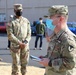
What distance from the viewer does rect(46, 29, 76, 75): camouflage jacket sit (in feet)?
10.2

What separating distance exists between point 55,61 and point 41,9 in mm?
38093

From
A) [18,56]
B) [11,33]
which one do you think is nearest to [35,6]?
[18,56]

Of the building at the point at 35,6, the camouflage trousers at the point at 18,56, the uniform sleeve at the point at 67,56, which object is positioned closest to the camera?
the uniform sleeve at the point at 67,56

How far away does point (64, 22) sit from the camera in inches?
125

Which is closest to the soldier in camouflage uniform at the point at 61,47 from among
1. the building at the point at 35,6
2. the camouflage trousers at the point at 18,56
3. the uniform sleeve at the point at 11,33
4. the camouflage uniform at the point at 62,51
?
the camouflage uniform at the point at 62,51

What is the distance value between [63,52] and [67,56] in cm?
6

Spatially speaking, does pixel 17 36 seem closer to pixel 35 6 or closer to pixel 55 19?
pixel 55 19

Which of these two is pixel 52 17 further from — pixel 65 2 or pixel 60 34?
pixel 65 2

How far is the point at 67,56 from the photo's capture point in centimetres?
312

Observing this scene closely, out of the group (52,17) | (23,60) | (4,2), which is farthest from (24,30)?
(4,2)

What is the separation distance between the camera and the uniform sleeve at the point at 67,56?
3094 mm

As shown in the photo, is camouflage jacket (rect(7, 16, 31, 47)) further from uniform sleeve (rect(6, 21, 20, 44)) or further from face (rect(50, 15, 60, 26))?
face (rect(50, 15, 60, 26))

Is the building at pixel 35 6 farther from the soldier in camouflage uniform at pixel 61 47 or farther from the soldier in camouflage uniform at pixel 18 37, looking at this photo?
the soldier in camouflage uniform at pixel 61 47

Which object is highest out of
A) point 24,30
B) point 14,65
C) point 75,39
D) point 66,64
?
point 75,39
